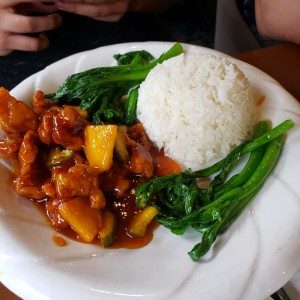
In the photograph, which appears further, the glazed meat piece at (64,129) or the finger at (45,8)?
the finger at (45,8)

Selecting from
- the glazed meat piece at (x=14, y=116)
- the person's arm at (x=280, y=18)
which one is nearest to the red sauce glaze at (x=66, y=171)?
the glazed meat piece at (x=14, y=116)

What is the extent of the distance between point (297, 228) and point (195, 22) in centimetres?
339

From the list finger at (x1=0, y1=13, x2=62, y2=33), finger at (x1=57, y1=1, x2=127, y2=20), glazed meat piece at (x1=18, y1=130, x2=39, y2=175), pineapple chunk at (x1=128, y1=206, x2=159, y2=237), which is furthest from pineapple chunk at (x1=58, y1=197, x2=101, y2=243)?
finger at (x1=57, y1=1, x2=127, y2=20)

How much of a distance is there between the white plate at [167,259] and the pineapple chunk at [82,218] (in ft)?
0.17

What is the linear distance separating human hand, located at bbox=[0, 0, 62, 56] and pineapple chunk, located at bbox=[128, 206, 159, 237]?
4.99 ft

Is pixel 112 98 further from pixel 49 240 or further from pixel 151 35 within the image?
pixel 151 35

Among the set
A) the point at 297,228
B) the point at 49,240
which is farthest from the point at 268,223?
the point at 49,240

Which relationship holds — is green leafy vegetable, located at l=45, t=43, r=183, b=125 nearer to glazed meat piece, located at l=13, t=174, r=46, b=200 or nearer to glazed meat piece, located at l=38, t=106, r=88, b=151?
glazed meat piece, located at l=38, t=106, r=88, b=151

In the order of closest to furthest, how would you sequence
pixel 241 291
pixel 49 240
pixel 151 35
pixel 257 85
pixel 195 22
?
1. pixel 241 291
2. pixel 49 240
3. pixel 257 85
4. pixel 151 35
5. pixel 195 22

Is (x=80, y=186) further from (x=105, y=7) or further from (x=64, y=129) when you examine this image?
(x=105, y=7)

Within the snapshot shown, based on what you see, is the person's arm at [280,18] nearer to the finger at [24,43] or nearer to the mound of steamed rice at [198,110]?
the mound of steamed rice at [198,110]

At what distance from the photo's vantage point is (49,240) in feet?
5.10

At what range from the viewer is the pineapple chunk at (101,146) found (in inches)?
67.1

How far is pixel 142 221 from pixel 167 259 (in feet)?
0.66
